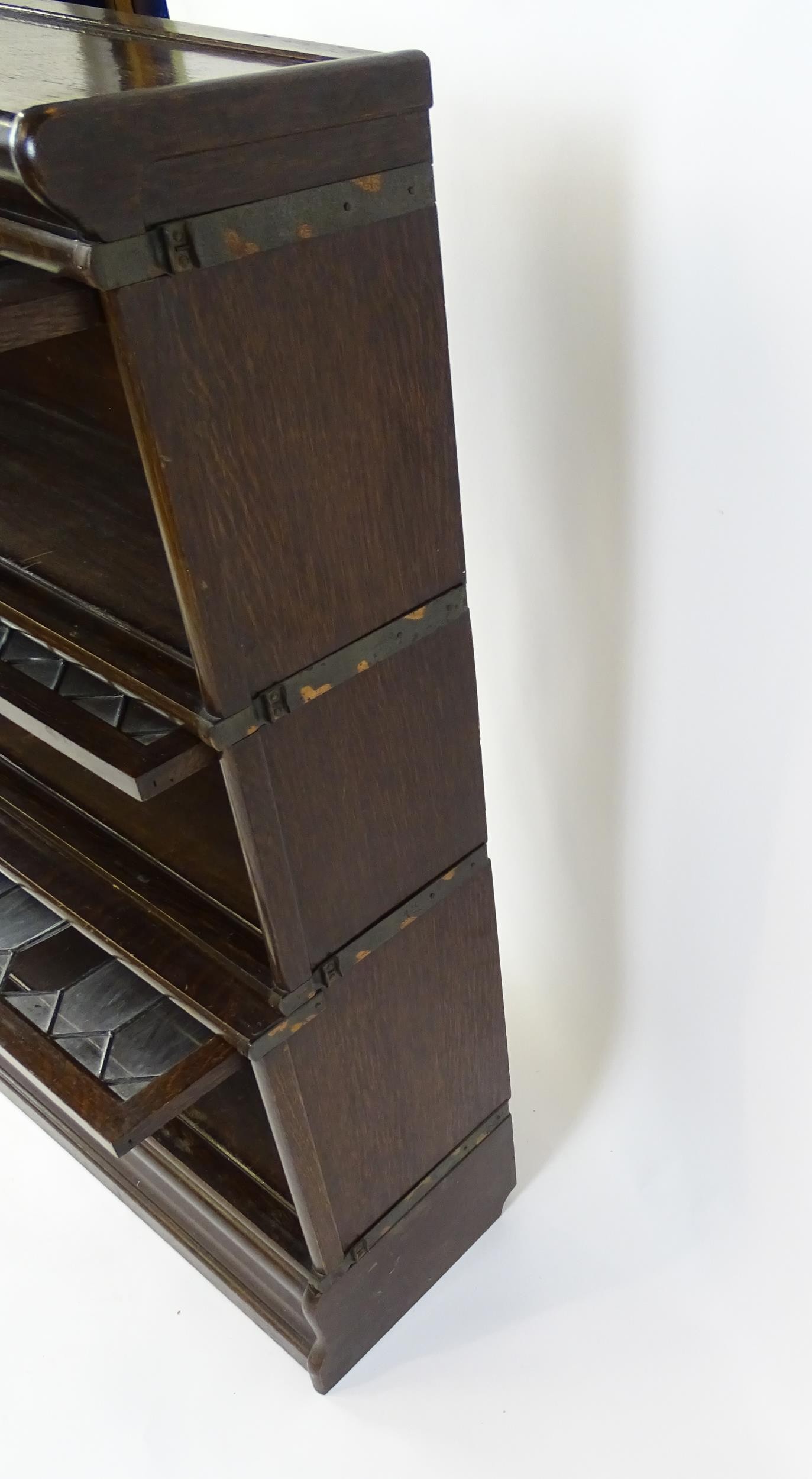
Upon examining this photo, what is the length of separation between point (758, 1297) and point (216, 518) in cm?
107

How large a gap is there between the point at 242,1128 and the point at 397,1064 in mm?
317

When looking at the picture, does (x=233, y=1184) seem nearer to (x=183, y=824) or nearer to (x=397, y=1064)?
(x=397, y=1064)

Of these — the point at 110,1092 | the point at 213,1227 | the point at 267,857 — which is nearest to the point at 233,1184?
the point at 213,1227

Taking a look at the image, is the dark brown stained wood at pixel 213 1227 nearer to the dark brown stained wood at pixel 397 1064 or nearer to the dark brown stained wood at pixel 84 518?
the dark brown stained wood at pixel 397 1064

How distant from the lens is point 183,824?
114 centimetres

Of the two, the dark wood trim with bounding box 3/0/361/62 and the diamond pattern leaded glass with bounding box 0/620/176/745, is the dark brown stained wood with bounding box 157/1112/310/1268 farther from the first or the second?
the dark wood trim with bounding box 3/0/361/62

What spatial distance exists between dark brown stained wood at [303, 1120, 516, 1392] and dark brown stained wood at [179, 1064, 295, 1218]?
0.12 meters

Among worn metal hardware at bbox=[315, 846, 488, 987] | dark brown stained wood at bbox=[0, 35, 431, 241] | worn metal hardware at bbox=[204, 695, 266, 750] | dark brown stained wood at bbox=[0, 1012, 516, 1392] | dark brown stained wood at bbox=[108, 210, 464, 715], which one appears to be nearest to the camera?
dark brown stained wood at bbox=[0, 35, 431, 241]

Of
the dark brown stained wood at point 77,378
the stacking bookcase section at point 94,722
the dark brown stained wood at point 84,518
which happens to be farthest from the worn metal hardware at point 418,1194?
the dark brown stained wood at point 77,378

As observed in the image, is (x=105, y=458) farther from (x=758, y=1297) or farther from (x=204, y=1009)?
(x=758, y=1297)

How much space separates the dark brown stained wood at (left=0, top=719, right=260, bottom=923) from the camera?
3.54 feet

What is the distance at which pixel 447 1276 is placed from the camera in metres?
1.40

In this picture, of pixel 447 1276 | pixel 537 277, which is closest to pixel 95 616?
pixel 537 277

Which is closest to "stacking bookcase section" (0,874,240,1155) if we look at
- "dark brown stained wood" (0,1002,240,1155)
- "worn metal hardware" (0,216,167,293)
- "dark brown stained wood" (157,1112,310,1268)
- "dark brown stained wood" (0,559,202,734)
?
"dark brown stained wood" (0,1002,240,1155)
